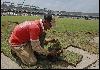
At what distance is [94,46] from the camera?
1024 centimetres

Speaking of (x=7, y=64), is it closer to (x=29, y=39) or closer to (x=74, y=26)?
(x=29, y=39)

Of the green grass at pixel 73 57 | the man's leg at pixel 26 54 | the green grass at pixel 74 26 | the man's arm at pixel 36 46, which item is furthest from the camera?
the green grass at pixel 74 26

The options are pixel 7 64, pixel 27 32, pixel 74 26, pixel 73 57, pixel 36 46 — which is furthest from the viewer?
pixel 74 26

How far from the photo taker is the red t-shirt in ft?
22.8

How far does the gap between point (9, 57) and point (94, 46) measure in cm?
386

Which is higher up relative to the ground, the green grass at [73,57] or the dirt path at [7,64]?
the dirt path at [7,64]

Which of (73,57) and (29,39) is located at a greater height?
(29,39)

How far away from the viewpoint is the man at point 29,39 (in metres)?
6.96

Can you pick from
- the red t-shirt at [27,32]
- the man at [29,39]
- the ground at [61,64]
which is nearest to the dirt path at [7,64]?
the ground at [61,64]

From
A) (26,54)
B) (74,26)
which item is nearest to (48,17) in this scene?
(26,54)

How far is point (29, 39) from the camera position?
24.1ft

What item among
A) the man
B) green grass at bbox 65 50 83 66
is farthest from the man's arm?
green grass at bbox 65 50 83 66

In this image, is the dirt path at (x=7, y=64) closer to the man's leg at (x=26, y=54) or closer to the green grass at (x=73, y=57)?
the man's leg at (x=26, y=54)

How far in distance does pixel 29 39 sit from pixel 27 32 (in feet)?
0.71
